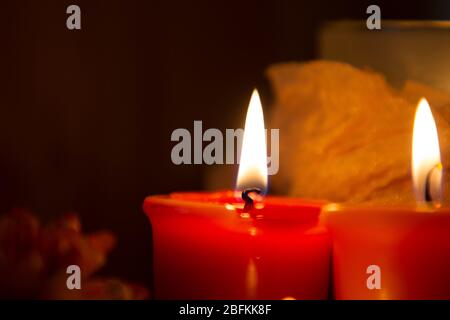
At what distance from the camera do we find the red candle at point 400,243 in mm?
523

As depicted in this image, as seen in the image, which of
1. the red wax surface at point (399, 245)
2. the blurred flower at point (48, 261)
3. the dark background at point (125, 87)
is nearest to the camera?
the red wax surface at point (399, 245)

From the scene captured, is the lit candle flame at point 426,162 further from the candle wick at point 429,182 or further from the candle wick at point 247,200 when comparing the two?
the candle wick at point 247,200

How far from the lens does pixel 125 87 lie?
826 millimetres

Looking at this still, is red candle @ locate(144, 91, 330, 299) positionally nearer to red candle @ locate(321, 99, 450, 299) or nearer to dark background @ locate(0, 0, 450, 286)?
red candle @ locate(321, 99, 450, 299)

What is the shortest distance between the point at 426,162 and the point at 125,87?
407 mm

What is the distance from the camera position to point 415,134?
59cm

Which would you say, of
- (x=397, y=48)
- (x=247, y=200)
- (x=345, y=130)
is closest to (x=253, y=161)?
(x=247, y=200)

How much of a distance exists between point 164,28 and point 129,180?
0.65ft

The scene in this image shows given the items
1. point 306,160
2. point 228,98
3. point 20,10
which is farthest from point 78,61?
point 306,160

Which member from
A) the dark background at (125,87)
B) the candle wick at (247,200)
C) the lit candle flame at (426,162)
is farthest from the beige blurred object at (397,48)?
the candle wick at (247,200)

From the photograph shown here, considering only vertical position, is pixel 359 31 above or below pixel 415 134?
above

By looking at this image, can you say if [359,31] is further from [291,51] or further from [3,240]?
[3,240]

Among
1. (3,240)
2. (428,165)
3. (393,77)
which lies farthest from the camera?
(393,77)

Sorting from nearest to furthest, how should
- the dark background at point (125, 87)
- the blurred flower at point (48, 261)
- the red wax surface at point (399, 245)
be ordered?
the red wax surface at point (399, 245) < the blurred flower at point (48, 261) < the dark background at point (125, 87)
